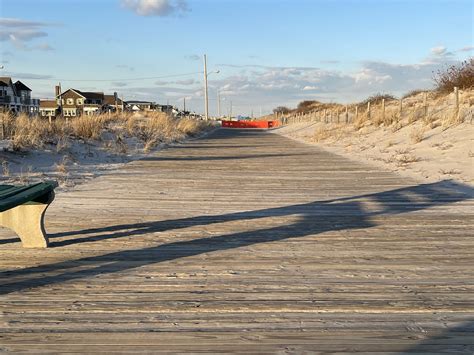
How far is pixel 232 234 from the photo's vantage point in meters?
5.32

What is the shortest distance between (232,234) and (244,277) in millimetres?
1547

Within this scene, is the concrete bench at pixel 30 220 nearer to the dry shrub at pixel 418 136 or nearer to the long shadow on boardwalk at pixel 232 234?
the long shadow on boardwalk at pixel 232 234

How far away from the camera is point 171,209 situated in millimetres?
6797

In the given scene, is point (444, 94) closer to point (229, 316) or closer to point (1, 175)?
point (1, 175)

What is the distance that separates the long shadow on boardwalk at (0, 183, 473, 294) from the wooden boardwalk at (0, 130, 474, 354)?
2 centimetres

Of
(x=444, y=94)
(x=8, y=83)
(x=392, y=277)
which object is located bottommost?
(x=392, y=277)

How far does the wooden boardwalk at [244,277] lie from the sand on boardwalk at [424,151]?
3.24 meters

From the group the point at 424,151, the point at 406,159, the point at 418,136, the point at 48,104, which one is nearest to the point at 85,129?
the point at 406,159

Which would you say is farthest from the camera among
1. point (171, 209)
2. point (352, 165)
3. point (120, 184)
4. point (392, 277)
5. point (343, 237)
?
point (352, 165)

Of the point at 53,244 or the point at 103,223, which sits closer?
the point at 53,244

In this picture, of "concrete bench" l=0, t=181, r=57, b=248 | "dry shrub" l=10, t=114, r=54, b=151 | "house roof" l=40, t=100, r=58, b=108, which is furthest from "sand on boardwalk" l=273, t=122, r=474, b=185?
"house roof" l=40, t=100, r=58, b=108

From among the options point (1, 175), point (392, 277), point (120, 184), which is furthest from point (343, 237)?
point (1, 175)

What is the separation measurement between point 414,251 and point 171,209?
3492mm

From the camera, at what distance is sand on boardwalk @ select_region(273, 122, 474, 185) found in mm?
10703
